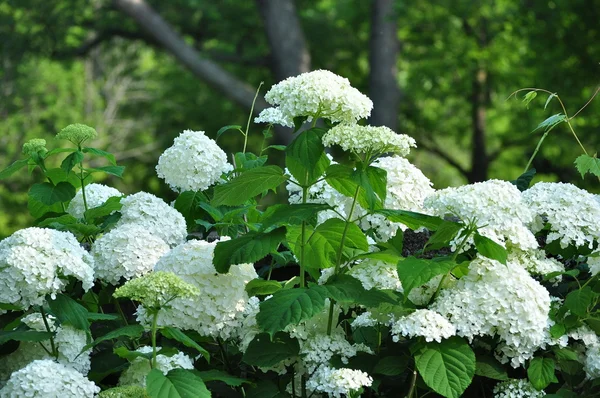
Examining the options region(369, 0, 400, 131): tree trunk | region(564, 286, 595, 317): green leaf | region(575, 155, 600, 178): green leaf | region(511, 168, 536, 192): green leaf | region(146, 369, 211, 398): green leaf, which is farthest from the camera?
region(369, 0, 400, 131): tree trunk

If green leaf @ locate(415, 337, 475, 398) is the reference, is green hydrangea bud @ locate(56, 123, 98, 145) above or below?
above

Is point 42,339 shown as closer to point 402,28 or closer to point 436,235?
point 436,235

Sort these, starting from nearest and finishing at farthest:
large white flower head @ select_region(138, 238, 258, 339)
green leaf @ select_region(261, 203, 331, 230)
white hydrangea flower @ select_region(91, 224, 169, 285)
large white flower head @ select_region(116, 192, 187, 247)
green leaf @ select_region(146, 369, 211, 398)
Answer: green leaf @ select_region(146, 369, 211, 398)
green leaf @ select_region(261, 203, 331, 230)
large white flower head @ select_region(138, 238, 258, 339)
white hydrangea flower @ select_region(91, 224, 169, 285)
large white flower head @ select_region(116, 192, 187, 247)

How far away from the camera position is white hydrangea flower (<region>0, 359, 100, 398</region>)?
9.05 feet

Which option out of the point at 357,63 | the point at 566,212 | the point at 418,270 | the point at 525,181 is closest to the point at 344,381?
the point at 418,270

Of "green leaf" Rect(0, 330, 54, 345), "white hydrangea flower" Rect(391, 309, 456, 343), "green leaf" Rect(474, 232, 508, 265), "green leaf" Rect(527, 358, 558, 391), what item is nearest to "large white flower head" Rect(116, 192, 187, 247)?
"green leaf" Rect(0, 330, 54, 345)

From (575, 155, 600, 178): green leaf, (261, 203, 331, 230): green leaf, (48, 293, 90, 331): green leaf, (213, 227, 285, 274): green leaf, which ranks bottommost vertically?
(48, 293, 90, 331): green leaf

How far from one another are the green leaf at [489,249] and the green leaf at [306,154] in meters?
0.54

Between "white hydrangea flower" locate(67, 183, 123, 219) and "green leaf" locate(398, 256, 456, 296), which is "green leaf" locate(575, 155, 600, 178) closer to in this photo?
"green leaf" locate(398, 256, 456, 296)

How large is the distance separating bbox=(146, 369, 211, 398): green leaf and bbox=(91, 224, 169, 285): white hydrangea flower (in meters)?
0.64

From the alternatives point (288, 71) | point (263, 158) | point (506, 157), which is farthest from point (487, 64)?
point (263, 158)

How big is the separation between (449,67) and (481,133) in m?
1.89

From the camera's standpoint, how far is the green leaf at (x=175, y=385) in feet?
8.50

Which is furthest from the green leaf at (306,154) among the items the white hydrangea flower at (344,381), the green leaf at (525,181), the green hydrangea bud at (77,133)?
the green leaf at (525,181)
